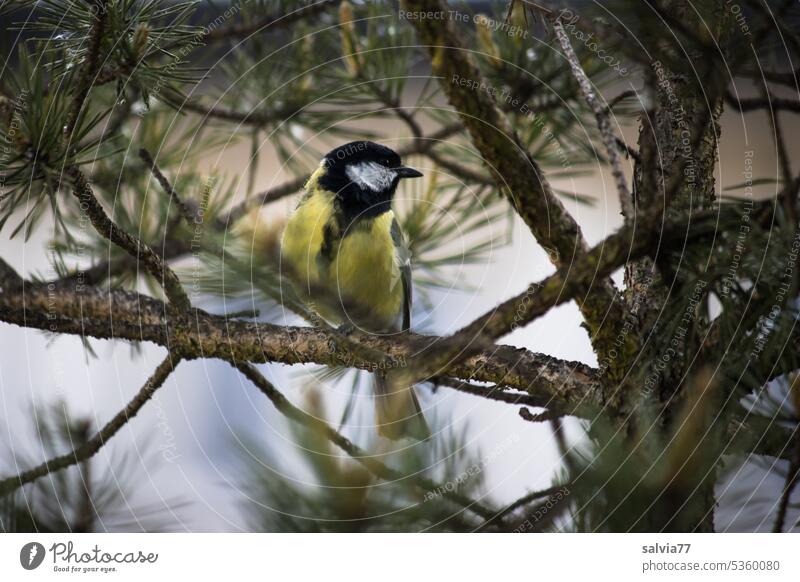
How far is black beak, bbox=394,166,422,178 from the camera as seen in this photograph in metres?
0.75

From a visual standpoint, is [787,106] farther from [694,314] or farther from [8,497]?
[8,497]

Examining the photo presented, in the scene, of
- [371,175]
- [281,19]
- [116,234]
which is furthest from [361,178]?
[116,234]

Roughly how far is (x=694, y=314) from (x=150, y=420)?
1.25ft

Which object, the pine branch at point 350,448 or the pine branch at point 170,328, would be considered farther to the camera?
the pine branch at point 170,328

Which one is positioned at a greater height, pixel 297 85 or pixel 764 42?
pixel 297 85

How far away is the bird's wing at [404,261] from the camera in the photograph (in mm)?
744

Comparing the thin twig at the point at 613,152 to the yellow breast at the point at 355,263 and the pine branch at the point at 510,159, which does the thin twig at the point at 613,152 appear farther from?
the yellow breast at the point at 355,263

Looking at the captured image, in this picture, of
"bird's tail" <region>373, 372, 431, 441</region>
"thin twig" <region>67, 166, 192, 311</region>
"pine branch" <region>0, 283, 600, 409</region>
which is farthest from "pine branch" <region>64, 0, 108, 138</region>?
"bird's tail" <region>373, 372, 431, 441</region>

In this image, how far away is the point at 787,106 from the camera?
0.48 meters

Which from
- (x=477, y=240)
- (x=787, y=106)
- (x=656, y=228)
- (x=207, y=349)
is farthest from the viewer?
(x=477, y=240)

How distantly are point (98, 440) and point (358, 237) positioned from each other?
0.33 meters

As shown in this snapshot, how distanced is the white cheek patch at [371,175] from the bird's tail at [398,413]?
0.86 ft

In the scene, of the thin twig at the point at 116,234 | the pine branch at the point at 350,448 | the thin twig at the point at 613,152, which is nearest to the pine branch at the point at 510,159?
the thin twig at the point at 613,152

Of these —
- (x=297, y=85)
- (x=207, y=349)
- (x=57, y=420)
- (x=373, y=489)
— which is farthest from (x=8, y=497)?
(x=297, y=85)
